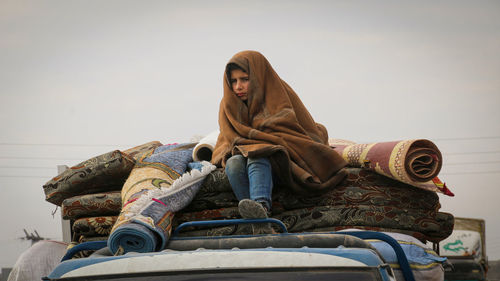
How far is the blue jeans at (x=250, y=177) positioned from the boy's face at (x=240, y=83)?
22.0 inches

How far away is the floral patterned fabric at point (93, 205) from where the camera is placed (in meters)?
3.27

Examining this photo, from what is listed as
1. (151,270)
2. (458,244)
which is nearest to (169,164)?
(151,270)

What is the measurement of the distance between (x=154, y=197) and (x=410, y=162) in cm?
146

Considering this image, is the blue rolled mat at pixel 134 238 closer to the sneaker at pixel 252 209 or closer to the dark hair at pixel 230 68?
the sneaker at pixel 252 209

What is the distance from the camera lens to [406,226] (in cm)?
334

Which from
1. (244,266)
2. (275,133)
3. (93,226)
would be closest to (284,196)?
(275,133)

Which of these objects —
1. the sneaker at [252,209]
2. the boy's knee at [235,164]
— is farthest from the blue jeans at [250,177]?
the sneaker at [252,209]

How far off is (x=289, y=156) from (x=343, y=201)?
407mm

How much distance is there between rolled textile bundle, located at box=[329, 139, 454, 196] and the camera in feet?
10.9

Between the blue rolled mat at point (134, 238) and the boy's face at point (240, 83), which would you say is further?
the boy's face at point (240, 83)

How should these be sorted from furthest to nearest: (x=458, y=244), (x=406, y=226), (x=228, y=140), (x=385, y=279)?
(x=458, y=244), (x=228, y=140), (x=406, y=226), (x=385, y=279)

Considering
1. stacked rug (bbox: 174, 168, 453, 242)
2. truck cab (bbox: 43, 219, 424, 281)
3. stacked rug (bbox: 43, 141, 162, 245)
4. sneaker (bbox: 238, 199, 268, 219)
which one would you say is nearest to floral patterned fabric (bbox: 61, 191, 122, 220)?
stacked rug (bbox: 43, 141, 162, 245)

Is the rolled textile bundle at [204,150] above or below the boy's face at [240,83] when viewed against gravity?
below

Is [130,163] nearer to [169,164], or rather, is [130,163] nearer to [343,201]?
[169,164]
